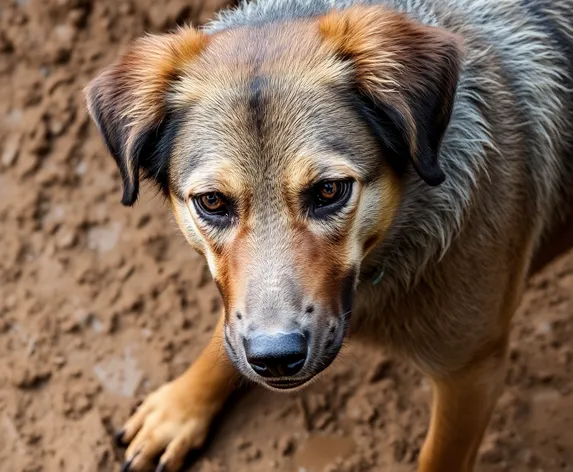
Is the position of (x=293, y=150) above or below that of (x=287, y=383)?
above

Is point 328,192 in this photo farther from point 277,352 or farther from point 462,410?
point 462,410

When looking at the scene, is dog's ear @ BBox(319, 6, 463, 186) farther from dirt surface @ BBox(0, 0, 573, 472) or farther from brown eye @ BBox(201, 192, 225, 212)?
dirt surface @ BBox(0, 0, 573, 472)

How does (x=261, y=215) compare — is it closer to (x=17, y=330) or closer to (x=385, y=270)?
(x=385, y=270)

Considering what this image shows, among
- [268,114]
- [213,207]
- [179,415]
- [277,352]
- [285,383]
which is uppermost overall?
[268,114]

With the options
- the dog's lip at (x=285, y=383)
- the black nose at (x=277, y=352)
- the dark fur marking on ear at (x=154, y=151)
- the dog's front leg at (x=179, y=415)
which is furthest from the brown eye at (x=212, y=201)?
the dog's front leg at (x=179, y=415)

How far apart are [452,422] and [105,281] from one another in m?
1.79

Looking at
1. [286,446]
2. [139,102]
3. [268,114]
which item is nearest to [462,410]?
[286,446]

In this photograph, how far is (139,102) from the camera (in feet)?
9.37

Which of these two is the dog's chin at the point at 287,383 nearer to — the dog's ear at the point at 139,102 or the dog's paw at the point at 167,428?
the dog's ear at the point at 139,102

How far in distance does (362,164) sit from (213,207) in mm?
440

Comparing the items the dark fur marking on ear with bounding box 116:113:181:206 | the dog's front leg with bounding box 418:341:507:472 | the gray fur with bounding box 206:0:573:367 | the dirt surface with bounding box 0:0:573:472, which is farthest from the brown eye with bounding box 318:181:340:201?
the dirt surface with bounding box 0:0:573:472

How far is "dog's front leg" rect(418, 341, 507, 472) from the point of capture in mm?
3332

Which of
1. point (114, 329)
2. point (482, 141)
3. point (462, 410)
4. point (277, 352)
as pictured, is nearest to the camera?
point (277, 352)

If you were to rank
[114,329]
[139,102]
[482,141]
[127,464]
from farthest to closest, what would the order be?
[114,329] < [127,464] < [482,141] < [139,102]
